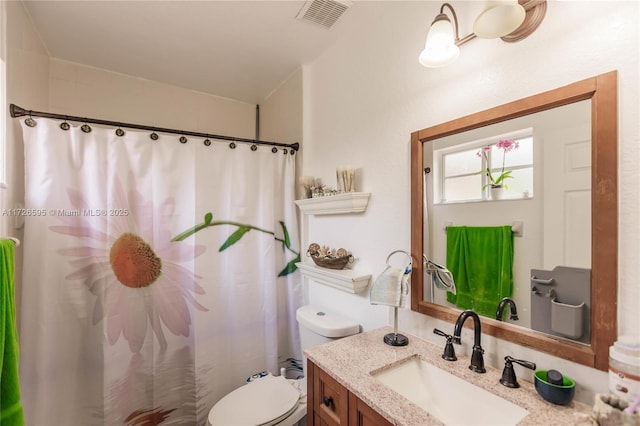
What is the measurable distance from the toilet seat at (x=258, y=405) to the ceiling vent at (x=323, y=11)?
6.65ft

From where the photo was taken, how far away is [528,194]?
3.01 ft

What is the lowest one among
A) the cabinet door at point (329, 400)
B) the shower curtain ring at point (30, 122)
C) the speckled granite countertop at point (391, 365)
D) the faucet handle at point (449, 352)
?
the cabinet door at point (329, 400)

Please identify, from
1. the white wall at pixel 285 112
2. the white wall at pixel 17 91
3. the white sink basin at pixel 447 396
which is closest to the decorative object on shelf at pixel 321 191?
the white wall at pixel 285 112

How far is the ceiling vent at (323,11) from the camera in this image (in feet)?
4.77

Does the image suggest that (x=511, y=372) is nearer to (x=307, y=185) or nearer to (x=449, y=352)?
(x=449, y=352)

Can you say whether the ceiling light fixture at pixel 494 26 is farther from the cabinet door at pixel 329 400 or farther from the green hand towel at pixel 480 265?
the cabinet door at pixel 329 400

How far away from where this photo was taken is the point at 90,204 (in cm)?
157

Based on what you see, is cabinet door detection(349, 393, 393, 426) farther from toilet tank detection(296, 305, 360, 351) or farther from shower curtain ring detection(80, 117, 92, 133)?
shower curtain ring detection(80, 117, 92, 133)

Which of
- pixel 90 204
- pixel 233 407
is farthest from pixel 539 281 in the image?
pixel 90 204

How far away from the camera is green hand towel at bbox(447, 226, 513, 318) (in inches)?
38.5

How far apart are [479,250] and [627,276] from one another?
38cm

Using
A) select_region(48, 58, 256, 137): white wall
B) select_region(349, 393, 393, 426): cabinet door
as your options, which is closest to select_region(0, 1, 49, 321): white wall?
select_region(48, 58, 256, 137): white wall

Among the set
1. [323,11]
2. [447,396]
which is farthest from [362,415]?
[323,11]

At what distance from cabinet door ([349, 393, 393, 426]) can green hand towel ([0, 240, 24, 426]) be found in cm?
114
